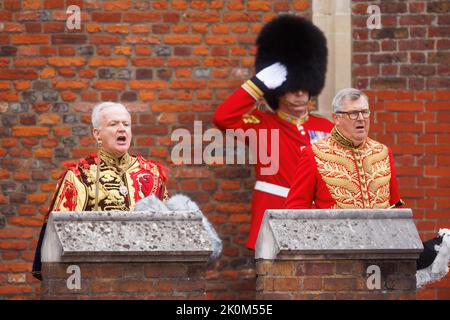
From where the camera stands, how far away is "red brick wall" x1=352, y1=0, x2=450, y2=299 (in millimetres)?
10188

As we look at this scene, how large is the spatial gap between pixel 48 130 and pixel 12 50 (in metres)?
0.60

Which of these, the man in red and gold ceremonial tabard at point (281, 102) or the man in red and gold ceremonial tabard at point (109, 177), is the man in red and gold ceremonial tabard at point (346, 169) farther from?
the man in red and gold ceremonial tabard at point (281, 102)

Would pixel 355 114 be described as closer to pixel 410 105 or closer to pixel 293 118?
pixel 293 118

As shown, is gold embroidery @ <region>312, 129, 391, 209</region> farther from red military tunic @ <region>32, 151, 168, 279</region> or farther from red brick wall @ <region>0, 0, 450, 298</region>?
red brick wall @ <region>0, 0, 450, 298</region>

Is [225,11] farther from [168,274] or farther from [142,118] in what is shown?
[168,274]

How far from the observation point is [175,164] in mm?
10109

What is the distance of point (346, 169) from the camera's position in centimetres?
822

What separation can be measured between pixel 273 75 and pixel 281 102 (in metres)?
0.21

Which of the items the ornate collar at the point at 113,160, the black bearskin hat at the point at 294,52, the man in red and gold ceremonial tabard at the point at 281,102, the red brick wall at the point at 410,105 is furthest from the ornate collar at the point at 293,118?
the ornate collar at the point at 113,160

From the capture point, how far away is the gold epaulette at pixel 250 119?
9.63 m

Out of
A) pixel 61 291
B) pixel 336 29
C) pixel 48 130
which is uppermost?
pixel 336 29

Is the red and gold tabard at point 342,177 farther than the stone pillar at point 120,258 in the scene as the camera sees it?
Yes

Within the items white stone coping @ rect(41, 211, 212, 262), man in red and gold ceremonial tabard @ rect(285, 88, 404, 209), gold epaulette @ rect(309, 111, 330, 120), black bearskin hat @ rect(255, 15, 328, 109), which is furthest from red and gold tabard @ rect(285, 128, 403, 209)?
gold epaulette @ rect(309, 111, 330, 120)

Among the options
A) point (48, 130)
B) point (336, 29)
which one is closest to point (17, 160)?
point (48, 130)
